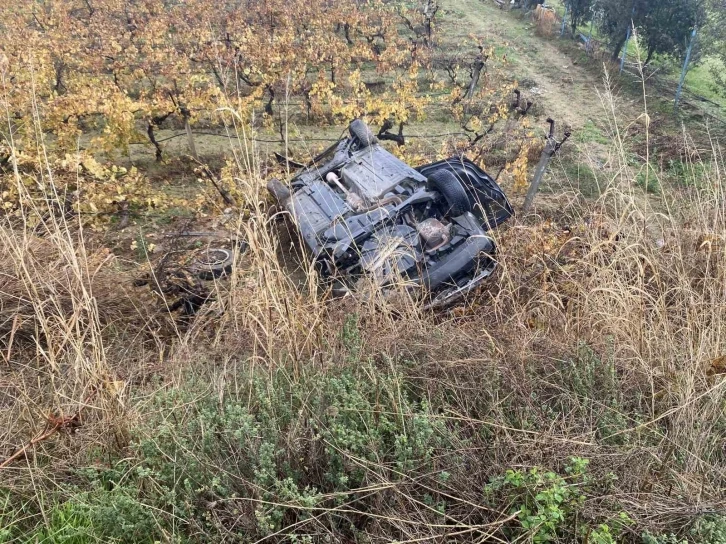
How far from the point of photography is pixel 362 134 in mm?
5660

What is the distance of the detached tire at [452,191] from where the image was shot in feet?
14.4

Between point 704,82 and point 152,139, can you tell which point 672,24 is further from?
point 152,139

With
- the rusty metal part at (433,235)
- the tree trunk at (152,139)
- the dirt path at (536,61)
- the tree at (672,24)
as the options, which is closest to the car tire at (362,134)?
the rusty metal part at (433,235)

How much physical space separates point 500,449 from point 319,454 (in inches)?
29.8

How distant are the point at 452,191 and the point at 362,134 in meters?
1.69

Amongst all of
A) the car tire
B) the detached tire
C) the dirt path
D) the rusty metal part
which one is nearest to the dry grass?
the rusty metal part

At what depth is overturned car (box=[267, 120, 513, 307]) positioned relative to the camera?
4121 mm

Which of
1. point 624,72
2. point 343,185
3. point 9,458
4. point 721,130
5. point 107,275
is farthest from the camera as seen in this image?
point 624,72

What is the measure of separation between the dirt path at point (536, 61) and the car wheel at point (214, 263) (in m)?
7.55

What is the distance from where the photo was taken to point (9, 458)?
2.09m

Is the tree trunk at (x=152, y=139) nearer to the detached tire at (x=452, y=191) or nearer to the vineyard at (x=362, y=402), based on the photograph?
the vineyard at (x=362, y=402)

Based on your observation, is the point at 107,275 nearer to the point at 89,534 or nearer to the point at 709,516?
the point at 89,534

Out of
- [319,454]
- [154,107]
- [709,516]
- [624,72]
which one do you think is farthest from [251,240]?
[624,72]

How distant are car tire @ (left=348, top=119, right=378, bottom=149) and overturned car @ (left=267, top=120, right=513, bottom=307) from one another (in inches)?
13.0
